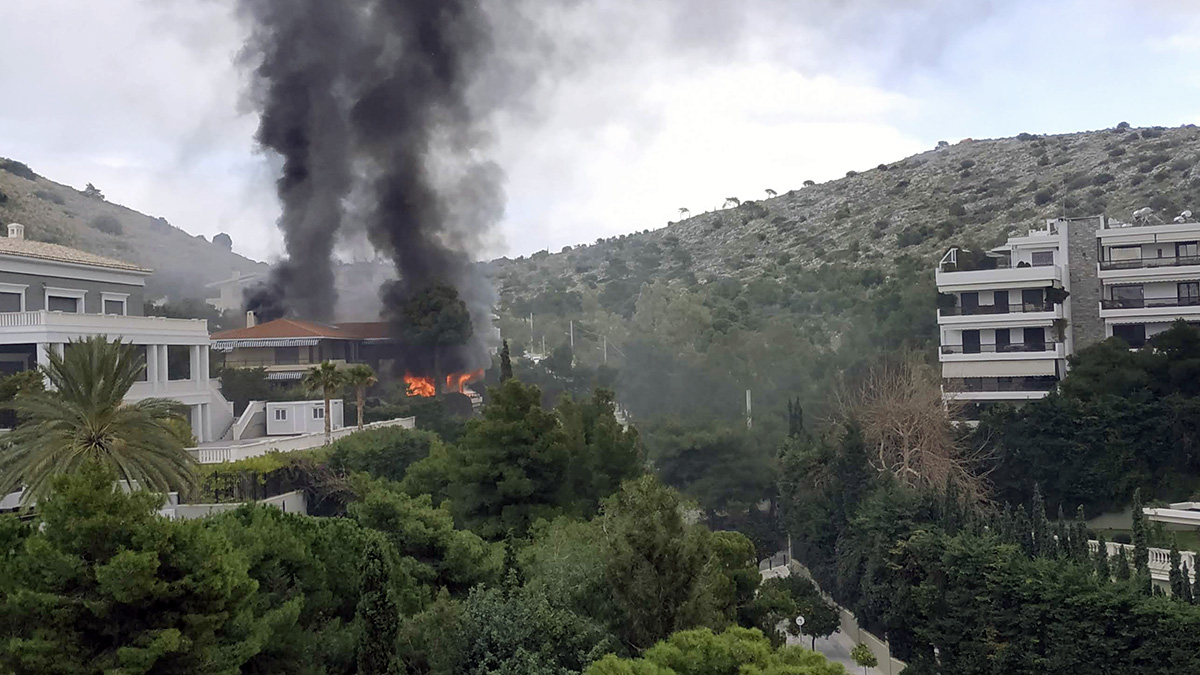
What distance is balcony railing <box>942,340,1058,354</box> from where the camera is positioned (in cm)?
5559

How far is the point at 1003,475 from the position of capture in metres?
50.2

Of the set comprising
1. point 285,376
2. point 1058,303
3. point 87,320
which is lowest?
point 285,376

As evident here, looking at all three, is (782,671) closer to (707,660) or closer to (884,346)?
(707,660)

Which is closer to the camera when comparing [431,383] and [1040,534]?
[1040,534]

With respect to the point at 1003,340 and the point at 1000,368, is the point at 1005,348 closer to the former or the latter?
the point at 1003,340

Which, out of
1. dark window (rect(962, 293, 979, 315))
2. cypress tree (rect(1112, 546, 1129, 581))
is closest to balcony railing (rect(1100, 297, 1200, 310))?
dark window (rect(962, 293, 979, 315))

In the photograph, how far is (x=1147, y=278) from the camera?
54219mm

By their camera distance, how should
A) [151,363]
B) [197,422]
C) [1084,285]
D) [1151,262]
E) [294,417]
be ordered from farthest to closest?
[1084,285]
[1151,262]
[294,417]
[197,422]
[151,363]

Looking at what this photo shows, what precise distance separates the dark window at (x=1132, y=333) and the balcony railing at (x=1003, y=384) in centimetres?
368

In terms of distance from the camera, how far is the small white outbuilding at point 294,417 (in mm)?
50719

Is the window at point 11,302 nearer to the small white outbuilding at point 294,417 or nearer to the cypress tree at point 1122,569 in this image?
the small white outbuilding at point 294,417

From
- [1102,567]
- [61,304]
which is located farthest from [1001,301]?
[61,304]

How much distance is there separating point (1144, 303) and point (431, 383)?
38.4 m

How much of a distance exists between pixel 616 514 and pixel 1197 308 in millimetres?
40619
